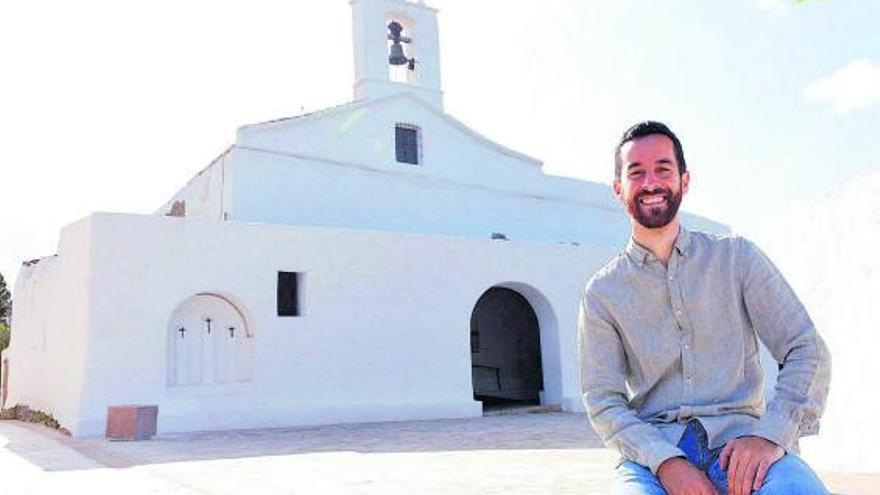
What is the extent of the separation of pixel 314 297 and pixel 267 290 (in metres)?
0.80

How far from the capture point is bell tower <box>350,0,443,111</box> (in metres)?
15.6

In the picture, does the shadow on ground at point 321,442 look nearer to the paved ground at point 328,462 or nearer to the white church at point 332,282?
the paved ground at point 328,462

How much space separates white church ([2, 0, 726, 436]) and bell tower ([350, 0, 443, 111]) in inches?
1.6

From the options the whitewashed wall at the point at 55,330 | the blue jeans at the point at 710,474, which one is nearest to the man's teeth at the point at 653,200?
the blue jeans at the point at 710,474

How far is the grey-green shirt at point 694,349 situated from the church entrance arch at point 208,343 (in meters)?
9.94

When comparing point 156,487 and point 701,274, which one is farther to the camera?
point 156,487

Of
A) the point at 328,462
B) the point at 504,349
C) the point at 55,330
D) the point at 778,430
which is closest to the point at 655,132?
the point at 778,430

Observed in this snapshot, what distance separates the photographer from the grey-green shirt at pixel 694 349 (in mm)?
1829

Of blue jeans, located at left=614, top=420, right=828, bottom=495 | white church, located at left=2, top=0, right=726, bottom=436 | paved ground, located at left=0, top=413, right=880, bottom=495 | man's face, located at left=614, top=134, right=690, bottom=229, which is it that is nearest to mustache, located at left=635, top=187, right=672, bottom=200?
man's face, located at left=614, top=134, right=690, bottom=229

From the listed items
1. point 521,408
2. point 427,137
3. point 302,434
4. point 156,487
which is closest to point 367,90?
point 427,137

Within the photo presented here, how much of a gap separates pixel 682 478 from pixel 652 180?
76 centimetres

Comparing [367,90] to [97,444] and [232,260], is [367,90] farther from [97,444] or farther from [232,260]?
[97,444]

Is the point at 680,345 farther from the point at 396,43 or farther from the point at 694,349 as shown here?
the point at 396,43

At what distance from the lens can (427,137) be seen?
55.2ft
